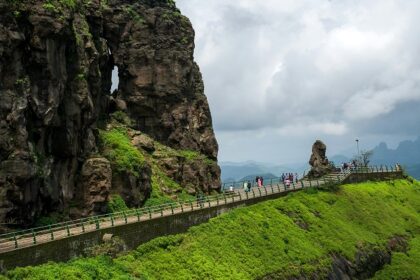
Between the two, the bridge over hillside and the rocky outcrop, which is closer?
the bridge over hillside

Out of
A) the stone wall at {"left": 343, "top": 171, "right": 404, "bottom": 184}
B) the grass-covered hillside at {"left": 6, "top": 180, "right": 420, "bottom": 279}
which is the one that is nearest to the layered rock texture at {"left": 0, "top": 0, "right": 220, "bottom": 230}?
the grass-covered hillside at {"left": 6, "top": 180, "right": 420, "bottom": 279}

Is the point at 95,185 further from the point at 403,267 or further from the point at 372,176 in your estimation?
the point at 372,176

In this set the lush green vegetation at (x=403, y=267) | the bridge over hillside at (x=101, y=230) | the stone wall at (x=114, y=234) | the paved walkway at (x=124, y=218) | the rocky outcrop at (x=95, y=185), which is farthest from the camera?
the lush green vegetation at (x=403, y=267)

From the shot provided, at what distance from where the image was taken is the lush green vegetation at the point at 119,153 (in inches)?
2355

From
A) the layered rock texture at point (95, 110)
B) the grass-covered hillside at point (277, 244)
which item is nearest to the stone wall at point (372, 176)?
the grass-covered hillside at point (277, 244)

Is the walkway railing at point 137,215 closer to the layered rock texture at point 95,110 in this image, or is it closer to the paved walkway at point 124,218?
→ the paved walkway at point 124,218

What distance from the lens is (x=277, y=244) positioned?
163 ft

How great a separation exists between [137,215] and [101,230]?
541 cm

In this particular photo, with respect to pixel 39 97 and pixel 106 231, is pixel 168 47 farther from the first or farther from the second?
pixel 106 231

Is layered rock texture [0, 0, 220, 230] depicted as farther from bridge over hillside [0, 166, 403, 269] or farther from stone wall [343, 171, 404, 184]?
stone wall [343, 171, 404, 184]

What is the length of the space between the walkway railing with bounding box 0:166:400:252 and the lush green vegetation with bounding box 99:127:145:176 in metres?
6.62

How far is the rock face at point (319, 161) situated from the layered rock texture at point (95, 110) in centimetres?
1915

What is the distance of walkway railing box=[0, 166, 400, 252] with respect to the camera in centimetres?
3591

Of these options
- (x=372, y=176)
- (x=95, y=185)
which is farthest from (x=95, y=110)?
(x=372, y=176)
